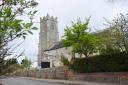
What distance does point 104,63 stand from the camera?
45.7 meters

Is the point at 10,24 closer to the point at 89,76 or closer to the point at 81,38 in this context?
the point at 89,76

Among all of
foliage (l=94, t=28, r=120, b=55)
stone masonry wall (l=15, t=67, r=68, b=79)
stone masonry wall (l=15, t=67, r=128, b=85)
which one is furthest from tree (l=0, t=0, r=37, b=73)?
stone masonry wall (l=15, t=67, r=68, b=79)

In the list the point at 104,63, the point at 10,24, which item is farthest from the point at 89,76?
the point at 10,24

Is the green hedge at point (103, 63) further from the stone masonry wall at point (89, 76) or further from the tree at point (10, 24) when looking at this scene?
the tree at point (10, 24)

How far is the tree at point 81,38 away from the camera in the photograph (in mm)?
59625

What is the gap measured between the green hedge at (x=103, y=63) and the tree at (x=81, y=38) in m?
5.38

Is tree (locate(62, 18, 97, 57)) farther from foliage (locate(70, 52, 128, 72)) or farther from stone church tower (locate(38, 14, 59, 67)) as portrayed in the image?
stone church tower (locate(38, 14, 59, 67))

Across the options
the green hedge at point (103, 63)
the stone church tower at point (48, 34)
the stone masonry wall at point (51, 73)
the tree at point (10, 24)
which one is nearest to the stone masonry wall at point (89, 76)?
the stone masonry wall at point (51, 73)

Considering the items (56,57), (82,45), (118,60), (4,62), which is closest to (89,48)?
(82,45)

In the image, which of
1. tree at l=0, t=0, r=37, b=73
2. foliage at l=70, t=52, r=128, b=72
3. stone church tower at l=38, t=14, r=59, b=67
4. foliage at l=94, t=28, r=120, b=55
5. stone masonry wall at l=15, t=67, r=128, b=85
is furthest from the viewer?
stone church tower at l=38, t=14, r=59, b=67

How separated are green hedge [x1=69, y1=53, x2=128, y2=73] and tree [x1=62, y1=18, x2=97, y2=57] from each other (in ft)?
17.7

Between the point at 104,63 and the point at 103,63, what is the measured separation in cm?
27

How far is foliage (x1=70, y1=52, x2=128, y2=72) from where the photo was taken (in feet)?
136

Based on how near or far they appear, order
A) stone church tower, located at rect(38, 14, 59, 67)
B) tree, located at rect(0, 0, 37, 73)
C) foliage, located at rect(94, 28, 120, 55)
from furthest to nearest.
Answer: stone church tower, located at rect(38, 14, 59, 67) → foliage, located at rect(94, 28, 120, 55) → tree, located at rect(0, 0, 37, 73)
